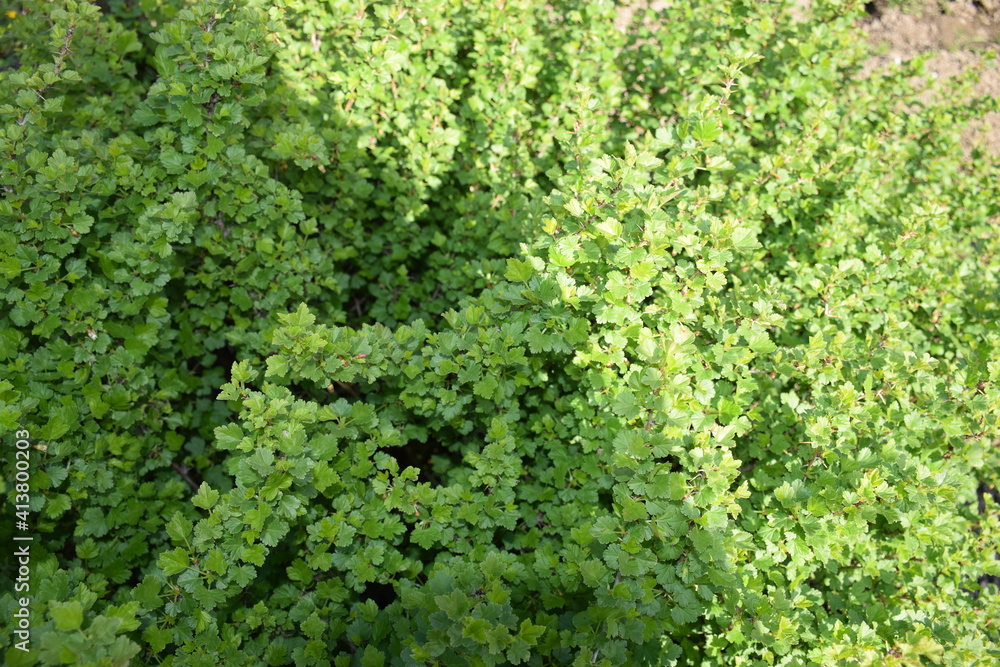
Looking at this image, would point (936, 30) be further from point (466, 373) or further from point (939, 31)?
point (466, 373)

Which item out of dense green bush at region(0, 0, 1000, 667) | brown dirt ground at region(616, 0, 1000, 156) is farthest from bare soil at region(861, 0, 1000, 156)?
dense green bush at region(0, 0, 1000, 667)

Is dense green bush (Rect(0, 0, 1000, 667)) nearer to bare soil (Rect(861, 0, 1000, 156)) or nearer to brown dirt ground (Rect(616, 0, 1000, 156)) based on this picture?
brown dirt ground (Rect(616, 0, 1000, 156))

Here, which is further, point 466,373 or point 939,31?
point 939,31

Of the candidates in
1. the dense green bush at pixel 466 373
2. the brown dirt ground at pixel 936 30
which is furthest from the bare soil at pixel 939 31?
the dense green bush at pixel 466 373

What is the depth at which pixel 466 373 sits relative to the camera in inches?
92.1

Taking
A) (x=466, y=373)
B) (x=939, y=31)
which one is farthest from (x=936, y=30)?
(x=466, y=373)

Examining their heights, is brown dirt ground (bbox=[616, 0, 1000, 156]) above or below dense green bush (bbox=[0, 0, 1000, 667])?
above

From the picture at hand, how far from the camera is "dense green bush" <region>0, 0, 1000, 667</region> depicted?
2.03m

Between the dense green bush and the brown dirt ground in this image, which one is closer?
the dense green bush

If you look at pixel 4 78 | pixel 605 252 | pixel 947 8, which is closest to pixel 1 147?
pixel 4 78

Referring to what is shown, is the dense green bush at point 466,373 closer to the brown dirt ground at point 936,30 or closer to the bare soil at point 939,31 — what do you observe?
the brown dirt ground at point 936,30

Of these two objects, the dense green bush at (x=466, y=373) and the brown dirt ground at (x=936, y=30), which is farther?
the brown dirt ground at (x=936, y=30)

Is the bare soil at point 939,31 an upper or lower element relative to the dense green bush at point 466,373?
upper

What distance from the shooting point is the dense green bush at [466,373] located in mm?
2029
